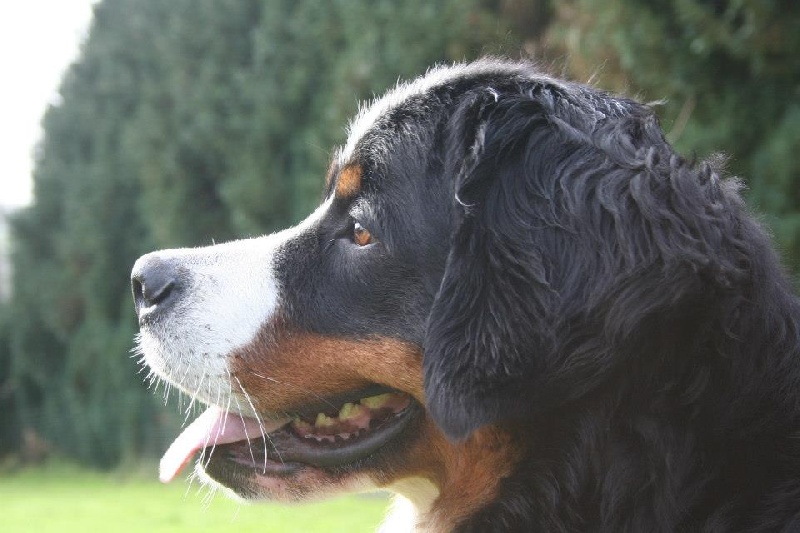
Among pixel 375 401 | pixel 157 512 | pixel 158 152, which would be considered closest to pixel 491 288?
pixel 375 401

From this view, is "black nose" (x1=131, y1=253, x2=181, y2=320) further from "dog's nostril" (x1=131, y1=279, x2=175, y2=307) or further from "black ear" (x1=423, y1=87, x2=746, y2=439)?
"black ear" (x1=423, y1=87, x2=746, y2=439)

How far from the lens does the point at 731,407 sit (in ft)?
6.73

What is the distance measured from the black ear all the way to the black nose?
755mm

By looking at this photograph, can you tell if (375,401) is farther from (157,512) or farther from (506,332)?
(157,512)

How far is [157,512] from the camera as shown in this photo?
7664 mm

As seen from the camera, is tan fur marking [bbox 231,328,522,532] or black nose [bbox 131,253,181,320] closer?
tan fur marking [bbox 231,328,522,532]

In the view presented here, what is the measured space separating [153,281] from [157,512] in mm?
5596

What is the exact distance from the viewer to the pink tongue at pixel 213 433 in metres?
2.55

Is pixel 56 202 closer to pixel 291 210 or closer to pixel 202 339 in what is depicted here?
pixel 291 210

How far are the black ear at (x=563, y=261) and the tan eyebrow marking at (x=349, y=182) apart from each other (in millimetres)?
380

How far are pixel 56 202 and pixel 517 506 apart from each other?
40.9 feet

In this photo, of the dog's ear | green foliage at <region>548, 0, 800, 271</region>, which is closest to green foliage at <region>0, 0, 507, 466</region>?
green foliage at <region>548, 0, 800, 271</region>

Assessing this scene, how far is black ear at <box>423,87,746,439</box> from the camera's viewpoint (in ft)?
6.54

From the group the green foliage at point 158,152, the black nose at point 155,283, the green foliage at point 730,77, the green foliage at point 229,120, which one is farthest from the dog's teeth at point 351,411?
the green foliage at point 158,152
